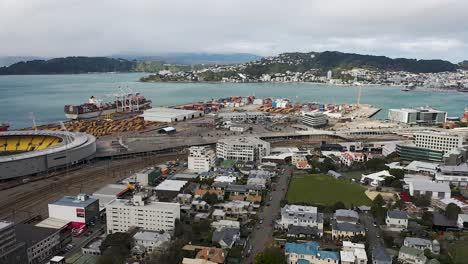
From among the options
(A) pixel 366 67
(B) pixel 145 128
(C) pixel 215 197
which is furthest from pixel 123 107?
(A) pixel 366 67

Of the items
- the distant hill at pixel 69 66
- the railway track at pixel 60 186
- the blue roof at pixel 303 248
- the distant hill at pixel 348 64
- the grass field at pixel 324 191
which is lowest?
the railway track at pixel 60 186

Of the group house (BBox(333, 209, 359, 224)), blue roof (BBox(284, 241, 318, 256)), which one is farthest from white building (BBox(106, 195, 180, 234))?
house (BBox(333, 209, 359, 224))

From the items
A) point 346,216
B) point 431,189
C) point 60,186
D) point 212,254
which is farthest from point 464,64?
point 212,254

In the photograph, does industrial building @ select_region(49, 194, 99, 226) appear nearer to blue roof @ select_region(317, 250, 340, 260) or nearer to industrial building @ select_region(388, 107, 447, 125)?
blue roof @ select_region(317, 250, 340, 260)

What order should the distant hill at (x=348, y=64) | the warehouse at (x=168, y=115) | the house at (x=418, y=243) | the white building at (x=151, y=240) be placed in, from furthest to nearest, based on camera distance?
the distant hill at (x=348, y=64) → the warehouse at (x=168, y=115) → the white building at (x=151, y=240) → the house at (x=418, y=243)

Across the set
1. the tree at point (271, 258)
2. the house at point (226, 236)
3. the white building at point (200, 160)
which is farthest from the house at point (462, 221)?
the white building at point (200, 160)

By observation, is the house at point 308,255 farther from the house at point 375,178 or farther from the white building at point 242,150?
the white building at point 242,150

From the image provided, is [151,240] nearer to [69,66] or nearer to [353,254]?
[353,254]

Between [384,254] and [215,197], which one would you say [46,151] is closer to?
[215,197]
